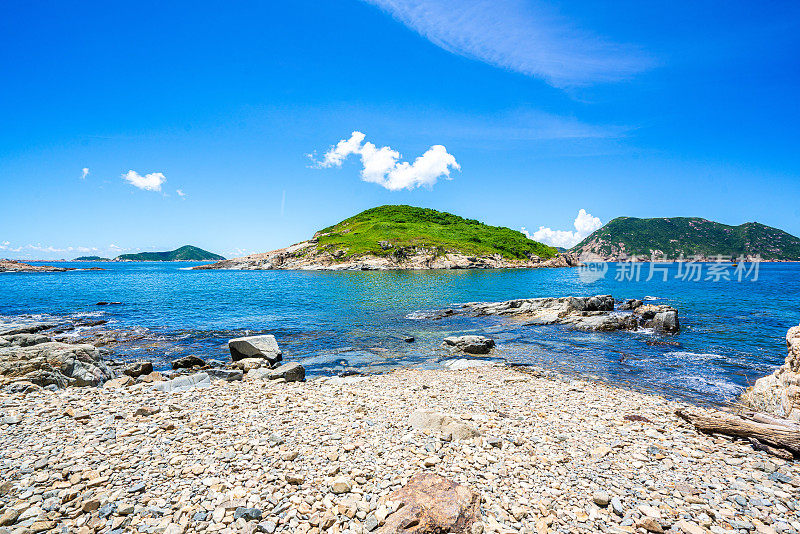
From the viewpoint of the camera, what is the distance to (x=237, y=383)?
16016 millimetres

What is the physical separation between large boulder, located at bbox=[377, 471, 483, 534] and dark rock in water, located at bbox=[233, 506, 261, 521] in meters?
2.40

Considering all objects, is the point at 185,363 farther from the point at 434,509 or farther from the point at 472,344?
the point at 434,509

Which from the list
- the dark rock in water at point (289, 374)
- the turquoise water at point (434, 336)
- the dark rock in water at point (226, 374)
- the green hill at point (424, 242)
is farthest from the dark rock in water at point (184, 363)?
the green hill at point (424, 242)

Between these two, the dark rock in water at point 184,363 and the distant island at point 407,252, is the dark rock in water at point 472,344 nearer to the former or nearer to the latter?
the dark rock in water at point 184,363

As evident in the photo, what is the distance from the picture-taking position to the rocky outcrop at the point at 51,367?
48.2 feet

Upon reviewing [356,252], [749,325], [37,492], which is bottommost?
[749,325]

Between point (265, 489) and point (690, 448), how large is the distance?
1151 centimetres

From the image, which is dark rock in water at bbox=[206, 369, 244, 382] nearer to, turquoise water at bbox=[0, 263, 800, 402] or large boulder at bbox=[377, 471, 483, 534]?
turquoise water at bbox=[0, 263, 800, 402]

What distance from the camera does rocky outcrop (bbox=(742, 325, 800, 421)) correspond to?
12344 mm

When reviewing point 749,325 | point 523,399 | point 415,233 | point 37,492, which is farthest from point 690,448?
point 415,233

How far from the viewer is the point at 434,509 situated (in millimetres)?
6500

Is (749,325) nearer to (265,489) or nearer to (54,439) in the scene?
(265,489)

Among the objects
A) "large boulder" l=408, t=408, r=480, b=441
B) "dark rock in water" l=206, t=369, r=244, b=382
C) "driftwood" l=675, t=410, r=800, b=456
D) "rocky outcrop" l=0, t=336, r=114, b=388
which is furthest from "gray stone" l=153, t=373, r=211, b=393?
"driftwood" l=675, t=410, r=800, b=456

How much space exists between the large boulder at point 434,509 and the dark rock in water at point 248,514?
2.40 metres
